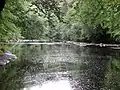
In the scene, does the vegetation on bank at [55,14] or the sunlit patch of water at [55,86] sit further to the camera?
the sunlit patch of water at [55,86]

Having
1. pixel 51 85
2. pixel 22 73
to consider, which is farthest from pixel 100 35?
pixel 51 85

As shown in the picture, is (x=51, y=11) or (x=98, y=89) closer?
(x=51, y=11)

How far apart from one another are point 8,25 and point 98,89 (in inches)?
347

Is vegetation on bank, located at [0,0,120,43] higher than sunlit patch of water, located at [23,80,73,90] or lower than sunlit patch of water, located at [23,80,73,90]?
higher

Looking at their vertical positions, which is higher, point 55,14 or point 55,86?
point 55,14

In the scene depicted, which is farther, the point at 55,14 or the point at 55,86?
the point at 55,86

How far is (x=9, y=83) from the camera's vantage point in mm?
21484

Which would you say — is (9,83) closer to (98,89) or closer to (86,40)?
(98,89)

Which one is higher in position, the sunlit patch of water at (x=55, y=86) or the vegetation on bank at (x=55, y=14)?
the vegetation on bank at (x=55, y=14)

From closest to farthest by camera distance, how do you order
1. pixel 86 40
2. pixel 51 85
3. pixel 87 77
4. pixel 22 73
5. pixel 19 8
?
pixel 19 8 < pixel 51 85 < pixel 87 77 < pixel 22 73 < pixel 86 40

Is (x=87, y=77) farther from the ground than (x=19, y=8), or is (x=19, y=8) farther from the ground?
(x=19, y=8)

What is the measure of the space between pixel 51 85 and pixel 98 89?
12.5 feet

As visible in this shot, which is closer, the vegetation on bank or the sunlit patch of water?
the vegetation on bank

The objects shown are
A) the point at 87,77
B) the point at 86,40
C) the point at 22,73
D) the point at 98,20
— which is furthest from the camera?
the point at 86,40
